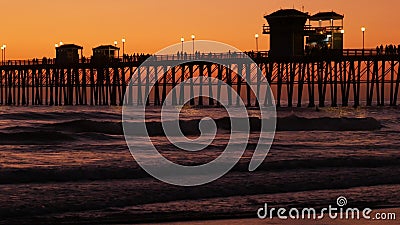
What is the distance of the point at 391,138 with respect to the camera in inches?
1431

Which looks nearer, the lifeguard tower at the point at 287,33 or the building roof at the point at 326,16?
the lifeguard tower at the point at 287,33

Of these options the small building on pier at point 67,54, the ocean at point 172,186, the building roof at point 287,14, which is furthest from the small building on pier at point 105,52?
the ocean at point 172,186

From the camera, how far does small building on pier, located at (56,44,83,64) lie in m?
79.6

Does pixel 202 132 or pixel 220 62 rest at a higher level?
pixel 220 62

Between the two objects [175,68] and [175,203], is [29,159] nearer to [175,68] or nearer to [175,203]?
[175,203]

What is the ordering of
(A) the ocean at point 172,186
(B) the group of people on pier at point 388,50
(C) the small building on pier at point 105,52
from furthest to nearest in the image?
1. (C) the small building on pier at point 105,52
2. (B) the group of people on pier at point 388,50
3. (A) the ocean at point 172,186

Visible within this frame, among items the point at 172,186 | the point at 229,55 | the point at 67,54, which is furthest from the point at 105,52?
the point at 172,186

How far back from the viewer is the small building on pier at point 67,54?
7962 centimetres

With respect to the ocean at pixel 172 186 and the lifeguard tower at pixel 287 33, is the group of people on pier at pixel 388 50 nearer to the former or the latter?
the lifeguard tower at pixel 287 33

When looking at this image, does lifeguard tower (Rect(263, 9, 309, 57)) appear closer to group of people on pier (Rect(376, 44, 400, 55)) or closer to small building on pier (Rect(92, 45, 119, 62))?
group of people on pier (Rect(376, 44, 400, 55))

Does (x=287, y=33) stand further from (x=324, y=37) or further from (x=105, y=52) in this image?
(x=105, y=52)

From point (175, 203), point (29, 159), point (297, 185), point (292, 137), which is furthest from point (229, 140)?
point (175, 203)

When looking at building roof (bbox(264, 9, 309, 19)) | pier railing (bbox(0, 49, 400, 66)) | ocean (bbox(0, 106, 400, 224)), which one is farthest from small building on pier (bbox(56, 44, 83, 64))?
ocean (bbox(0, 106, 400, 224))

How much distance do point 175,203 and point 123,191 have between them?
165 centimetres
